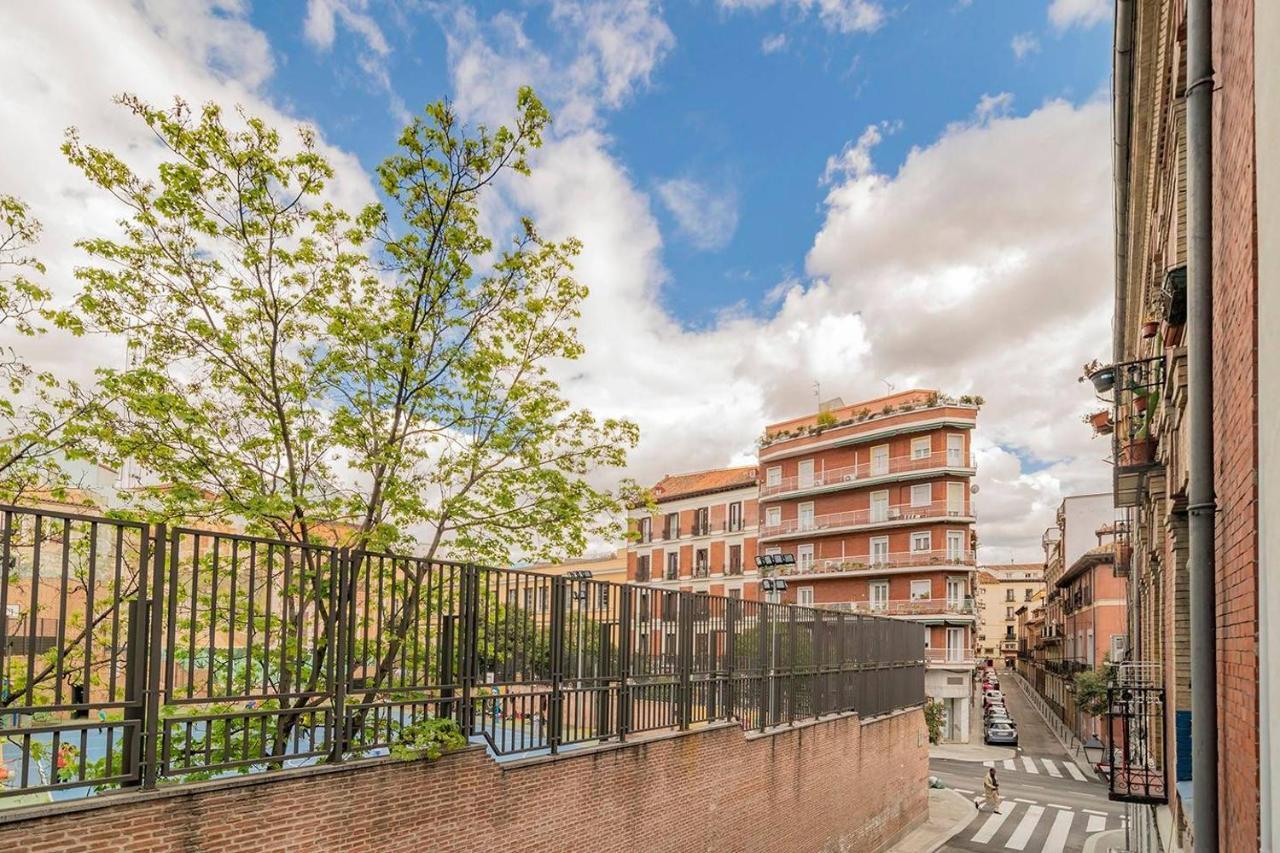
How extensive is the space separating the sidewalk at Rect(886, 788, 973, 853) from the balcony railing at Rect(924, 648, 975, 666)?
13939mm

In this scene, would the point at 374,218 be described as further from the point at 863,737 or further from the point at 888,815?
the point at 888,815

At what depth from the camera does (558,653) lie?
927 centimetres

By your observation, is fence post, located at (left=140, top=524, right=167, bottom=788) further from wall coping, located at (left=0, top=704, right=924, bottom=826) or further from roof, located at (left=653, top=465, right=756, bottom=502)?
roof, located at (left=653, top=465, right=756, bottom=502)

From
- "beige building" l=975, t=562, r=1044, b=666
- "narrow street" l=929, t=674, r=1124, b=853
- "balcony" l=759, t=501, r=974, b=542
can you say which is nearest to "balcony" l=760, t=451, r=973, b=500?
"balcony" l=759, t=501, r=974, b=542

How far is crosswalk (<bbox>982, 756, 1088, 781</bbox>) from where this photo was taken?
1191 inches

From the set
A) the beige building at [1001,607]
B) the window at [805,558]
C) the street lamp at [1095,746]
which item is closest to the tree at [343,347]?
the street lamp at [1095,746]

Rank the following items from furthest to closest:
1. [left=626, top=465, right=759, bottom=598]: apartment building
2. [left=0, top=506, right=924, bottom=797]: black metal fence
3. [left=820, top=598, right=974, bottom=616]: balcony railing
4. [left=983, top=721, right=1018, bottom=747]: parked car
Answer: [left=626, top=465, right=759, bottom=598]: apartment building → [left=820, top=598, right=974, bottom=616]: balcony railing → [left=983, top=721, right=1018, bottom=747]: parked car → [left=0, top=506, right=924, bottom=797]: black metal fence

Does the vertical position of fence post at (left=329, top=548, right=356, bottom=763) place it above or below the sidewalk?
above

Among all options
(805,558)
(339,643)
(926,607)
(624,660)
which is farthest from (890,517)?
(339,643)

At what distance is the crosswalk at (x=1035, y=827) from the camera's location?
19.3 meters

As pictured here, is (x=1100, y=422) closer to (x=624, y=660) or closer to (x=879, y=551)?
(x=624, y=660)

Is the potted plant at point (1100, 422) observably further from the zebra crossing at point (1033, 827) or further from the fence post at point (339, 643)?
the fence post at point (339, 643)

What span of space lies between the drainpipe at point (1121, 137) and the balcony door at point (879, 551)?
26090 mm

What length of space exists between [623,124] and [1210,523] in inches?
548
